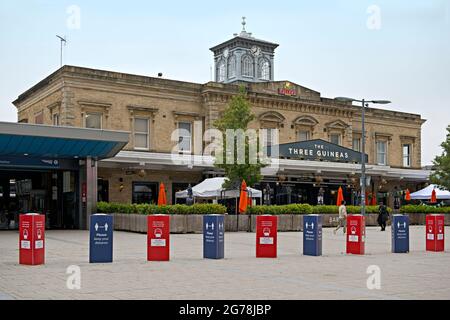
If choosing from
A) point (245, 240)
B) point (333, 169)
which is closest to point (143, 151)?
point (333, 169)

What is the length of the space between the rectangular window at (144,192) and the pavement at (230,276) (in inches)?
717

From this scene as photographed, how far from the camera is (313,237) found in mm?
16906

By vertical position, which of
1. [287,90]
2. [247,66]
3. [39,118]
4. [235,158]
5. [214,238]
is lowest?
[214,238]

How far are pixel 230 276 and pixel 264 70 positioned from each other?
39.6 metres

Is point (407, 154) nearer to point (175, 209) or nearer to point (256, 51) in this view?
point (256, 51)

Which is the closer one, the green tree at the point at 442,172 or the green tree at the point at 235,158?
the green tree at the point at 235,158

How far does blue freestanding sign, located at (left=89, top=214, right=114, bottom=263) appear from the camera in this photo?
1432 centimetres

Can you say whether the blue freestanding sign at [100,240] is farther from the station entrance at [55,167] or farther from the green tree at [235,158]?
the green tree at [235,158]

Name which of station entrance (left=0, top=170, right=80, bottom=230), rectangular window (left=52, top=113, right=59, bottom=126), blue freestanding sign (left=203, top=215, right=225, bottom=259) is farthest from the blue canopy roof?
blue freestanding sign (left=203, top=215, right=225, bottom=259)

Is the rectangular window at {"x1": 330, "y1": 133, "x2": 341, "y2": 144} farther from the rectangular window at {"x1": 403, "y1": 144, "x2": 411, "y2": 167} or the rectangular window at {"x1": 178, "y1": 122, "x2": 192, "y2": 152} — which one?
the rectangular window at {"x1": 178, "y1": 122, "x2": 192, "y2": 152}

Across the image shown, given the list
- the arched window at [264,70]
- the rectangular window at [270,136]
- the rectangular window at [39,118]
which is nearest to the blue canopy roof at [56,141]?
the rectangular window at [39,118]

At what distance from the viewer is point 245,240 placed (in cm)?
2306

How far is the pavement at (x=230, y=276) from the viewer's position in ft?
32.6

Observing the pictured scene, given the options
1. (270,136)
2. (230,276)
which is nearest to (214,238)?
(230,276)
